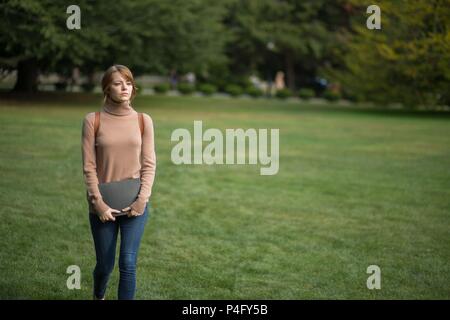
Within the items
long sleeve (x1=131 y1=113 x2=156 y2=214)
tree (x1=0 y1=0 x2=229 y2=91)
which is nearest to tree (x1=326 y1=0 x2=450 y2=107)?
tree (x1=0 y1=0 x2=229 y2=91)

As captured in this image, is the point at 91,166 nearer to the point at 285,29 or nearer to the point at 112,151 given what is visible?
the point at 112,151

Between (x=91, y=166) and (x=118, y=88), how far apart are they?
572 mm

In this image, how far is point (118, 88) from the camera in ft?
15.8

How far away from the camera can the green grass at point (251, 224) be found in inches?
252

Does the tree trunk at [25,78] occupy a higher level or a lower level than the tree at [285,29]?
lower

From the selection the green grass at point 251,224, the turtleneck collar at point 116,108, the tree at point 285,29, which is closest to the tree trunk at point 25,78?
the green grass at point 251,224

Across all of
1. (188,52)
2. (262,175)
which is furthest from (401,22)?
(262,175)

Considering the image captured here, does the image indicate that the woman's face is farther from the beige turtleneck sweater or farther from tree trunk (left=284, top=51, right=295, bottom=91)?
tree trunk (left=284, top=51, right=295, bottom=91)

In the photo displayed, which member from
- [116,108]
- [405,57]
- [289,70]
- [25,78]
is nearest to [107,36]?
[25,78]

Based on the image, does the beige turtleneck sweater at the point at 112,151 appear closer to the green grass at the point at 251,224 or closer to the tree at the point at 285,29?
the green grass at the point at 251,224

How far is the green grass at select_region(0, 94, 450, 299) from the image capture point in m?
6.39

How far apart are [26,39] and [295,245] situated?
49.4ft

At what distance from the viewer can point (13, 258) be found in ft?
22.6

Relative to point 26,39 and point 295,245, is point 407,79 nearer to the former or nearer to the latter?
point 26,39
